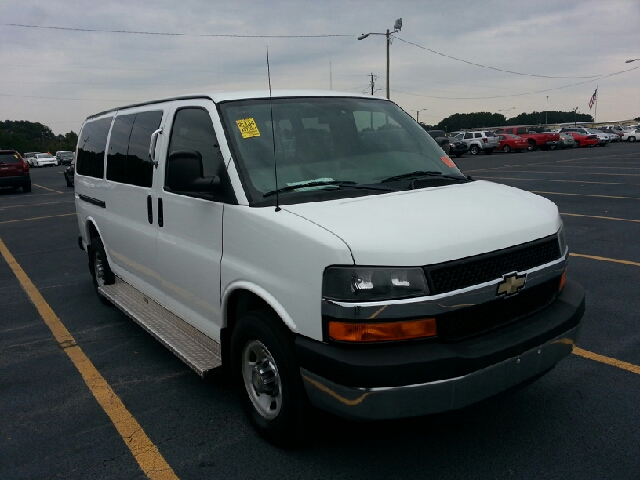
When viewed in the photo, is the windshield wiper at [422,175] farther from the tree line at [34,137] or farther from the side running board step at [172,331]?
the tree line at [34,137]

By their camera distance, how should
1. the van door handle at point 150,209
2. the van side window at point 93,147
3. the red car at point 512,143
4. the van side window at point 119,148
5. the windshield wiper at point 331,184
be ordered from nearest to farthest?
1. the windshield wiper at point 331,184
2. the van door handle at point 150,209
3. the van side window at point 119,148
4. the van side window at point 93,147
5. the red car at point 512,143

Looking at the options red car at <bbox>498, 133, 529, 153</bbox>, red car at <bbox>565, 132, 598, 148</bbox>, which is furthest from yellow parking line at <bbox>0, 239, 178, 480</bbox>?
red car at <bbox>565, 132, 598, 148</bbox>

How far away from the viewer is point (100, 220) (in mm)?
5859

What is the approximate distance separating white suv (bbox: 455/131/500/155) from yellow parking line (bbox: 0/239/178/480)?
3602cm

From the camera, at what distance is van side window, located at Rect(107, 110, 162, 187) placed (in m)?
4.50

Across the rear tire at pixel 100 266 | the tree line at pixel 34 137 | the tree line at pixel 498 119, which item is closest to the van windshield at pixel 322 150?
the rear tire at pixel 100 266

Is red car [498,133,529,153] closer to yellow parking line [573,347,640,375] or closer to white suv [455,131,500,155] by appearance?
white suv [455,131,500,155]

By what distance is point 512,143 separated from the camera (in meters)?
38.6

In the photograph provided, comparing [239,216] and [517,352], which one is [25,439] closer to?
[239,216]

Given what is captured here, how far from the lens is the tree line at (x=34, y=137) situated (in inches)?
4518

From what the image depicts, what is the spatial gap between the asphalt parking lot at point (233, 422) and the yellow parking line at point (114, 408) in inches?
0.5

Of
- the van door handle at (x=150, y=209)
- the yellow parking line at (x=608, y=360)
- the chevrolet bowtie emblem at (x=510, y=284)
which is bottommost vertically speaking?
the yellow parking line at (x=608, y=360)

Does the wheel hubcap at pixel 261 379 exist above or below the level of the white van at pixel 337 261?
below

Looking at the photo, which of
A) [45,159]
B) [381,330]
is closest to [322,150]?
[381,330]
